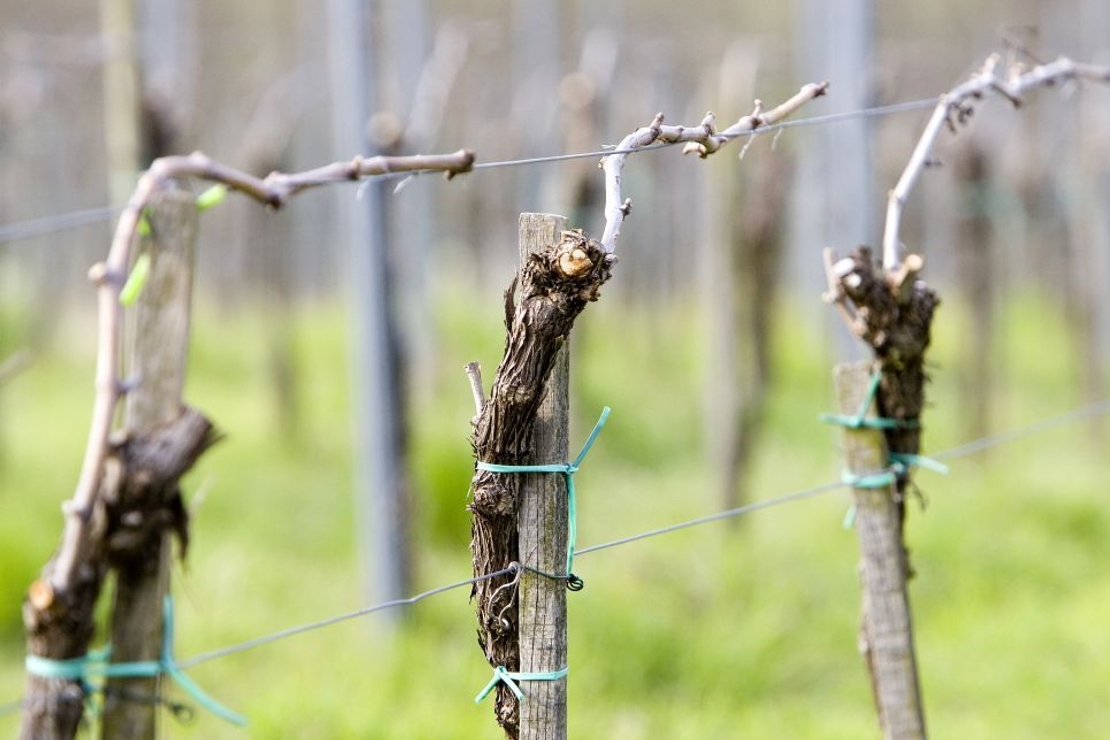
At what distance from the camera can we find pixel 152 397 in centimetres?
231

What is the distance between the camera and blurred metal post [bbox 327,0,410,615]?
450cm

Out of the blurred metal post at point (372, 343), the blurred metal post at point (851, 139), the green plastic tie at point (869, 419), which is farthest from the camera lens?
the blurred metal post at point (851, 139)

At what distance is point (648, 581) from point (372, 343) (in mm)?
1423

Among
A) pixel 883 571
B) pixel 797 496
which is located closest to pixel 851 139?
pixel 797 496

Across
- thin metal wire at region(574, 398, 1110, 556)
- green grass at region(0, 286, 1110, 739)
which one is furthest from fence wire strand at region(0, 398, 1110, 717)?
green grass at region(0, 286, 1110, 739)

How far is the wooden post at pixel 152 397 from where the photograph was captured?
228 cm

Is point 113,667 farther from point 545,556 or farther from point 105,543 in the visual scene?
point 545,556

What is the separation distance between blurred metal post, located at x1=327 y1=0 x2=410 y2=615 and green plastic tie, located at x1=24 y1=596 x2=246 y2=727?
85.8 inches

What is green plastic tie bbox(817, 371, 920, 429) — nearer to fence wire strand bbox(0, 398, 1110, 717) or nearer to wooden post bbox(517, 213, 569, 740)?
fence wire strand bbox(0, 398, 1110, 717)

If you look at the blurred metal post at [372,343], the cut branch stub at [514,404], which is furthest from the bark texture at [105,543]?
the blurred metal post at [372,343]

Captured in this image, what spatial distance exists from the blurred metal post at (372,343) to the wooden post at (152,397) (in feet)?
6.90

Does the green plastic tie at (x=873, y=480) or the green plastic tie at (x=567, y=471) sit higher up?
the green plastic tie at (x=873, y=480)

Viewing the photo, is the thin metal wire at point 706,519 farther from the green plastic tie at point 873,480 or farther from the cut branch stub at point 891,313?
the cut branch stub at point 891,313

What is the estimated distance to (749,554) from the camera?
5328 millimetres
